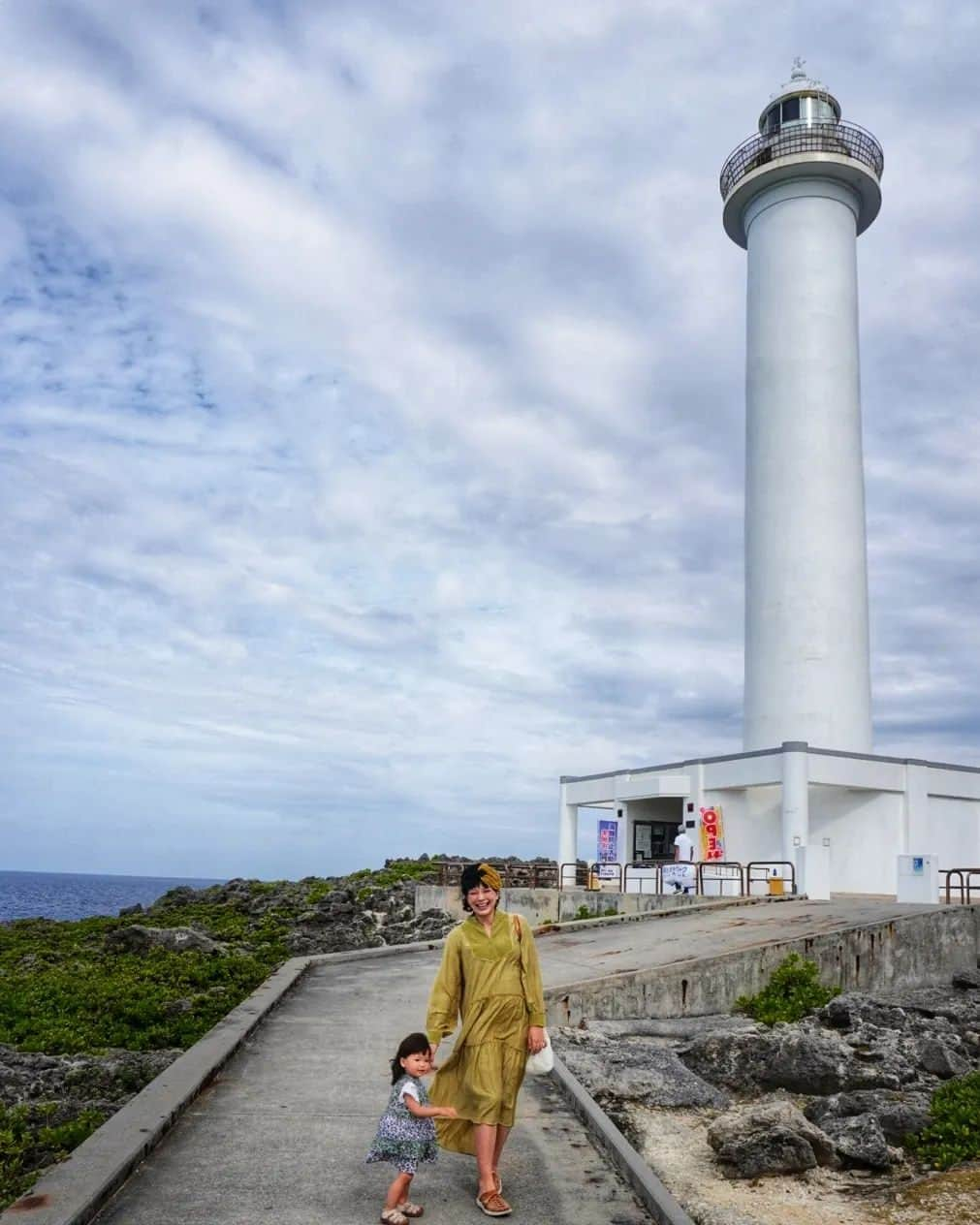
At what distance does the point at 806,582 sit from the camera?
1207 inches

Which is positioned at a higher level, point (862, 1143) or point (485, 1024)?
point (485, 1024)

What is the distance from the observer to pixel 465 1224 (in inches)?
220

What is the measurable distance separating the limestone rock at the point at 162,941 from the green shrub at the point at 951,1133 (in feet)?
47.8

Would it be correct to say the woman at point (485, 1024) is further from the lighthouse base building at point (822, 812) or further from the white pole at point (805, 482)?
the white pole at point (805, 482)

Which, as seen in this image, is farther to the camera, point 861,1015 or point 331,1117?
point 861,1015

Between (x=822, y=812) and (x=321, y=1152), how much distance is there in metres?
25.3

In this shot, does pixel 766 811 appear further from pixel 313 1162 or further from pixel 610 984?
pixel 313 1162

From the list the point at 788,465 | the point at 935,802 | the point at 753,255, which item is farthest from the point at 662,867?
the point at 753,255

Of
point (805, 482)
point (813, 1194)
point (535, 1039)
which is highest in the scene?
point (805, 482)

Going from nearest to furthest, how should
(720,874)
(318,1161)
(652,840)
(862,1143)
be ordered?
1. (318,1161)
2. (862,1143)
3. (720,874)
4. (652,840)

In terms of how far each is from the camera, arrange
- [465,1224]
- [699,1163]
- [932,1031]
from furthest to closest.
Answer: [932,1031]
[699,1163]
[465,1224]

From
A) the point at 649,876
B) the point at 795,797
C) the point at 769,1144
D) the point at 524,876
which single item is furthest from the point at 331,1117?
the point at 524,876

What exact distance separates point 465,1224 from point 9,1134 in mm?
3629

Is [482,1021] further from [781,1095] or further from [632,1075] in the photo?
[781,1095]
